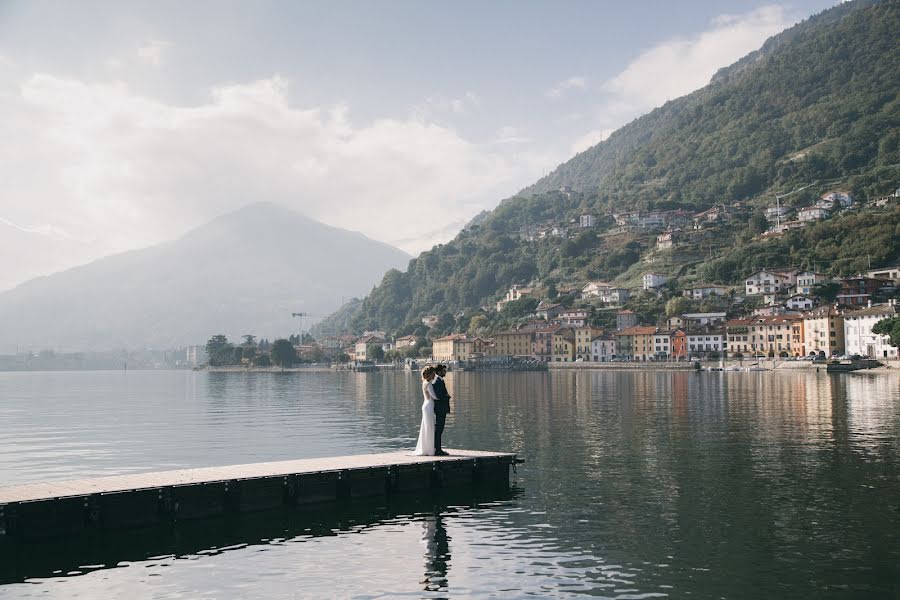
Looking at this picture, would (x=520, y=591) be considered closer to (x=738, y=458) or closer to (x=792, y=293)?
(x=738, y=458)

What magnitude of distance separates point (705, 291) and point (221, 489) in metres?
180

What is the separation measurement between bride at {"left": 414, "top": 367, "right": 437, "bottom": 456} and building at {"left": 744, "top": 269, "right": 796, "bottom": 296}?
16543cm

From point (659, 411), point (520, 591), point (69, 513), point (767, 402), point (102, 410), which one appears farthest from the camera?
point (102, 410)

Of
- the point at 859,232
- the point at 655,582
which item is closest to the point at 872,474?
the point at 655,582

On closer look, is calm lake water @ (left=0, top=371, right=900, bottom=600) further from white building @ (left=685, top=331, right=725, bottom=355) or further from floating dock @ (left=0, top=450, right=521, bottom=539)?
white building @ (left=685, top=331, right=725, bottom=355)

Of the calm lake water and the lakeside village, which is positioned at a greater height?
the lakeside village

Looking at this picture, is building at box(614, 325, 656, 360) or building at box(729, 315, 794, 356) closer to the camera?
building at box(729, 315, 794, 356)

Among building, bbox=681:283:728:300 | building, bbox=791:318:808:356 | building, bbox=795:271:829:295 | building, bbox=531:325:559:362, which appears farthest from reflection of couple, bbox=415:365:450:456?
building, bbox=681:283:728:300

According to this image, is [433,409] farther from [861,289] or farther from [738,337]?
[861,289]

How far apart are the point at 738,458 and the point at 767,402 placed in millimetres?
34212

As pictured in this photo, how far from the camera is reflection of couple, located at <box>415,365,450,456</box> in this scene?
2727 centimetres

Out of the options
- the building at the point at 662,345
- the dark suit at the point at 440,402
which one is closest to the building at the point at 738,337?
the building at the point at 662,345

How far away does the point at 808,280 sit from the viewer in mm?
171625

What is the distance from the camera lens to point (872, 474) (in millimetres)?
28812
